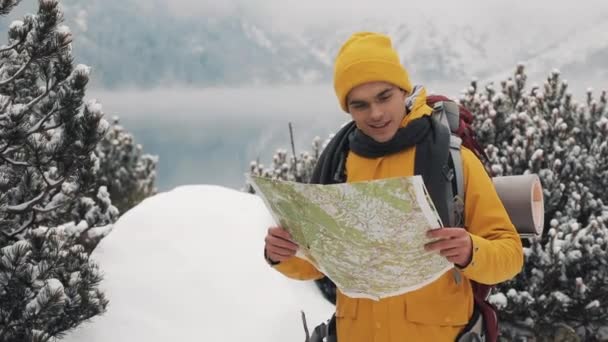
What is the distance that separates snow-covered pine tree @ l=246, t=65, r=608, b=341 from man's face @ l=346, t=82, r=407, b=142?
3.37 meters

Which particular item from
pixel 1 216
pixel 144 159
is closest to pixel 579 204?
pixel 1 216

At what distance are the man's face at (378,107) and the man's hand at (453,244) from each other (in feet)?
1.33

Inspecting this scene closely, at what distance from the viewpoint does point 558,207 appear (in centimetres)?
546

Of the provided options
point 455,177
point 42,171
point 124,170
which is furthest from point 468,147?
point 124,170

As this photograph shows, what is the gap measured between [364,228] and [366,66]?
492 mm

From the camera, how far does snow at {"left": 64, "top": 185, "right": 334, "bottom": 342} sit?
4062 mm

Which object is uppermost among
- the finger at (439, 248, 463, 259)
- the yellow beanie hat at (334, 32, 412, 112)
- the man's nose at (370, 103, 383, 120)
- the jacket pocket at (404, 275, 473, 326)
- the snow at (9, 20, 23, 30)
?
the snow at (9, 20, 23, 30)

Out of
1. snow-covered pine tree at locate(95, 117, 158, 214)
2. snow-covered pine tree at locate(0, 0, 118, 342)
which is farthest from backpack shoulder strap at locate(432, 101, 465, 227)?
snow-covered pine tree at locate(95, 117, 158, 214)

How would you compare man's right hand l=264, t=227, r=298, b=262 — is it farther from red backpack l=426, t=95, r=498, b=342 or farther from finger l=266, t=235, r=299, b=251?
red backpack l=426, t=95, r=498, b=342

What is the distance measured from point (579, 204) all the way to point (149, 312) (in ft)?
11.5

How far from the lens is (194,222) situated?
5.26 metres

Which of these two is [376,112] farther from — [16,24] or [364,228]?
[16,24]

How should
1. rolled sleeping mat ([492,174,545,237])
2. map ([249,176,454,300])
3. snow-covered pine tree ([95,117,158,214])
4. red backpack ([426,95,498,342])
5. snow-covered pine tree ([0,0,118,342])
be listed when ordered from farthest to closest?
snow-covered pine tree ([95,117,158,214]) < snow-covered pine tree ([0,0,118,342]) < rolled sleeping mat ([492,174,545,237]) < red backpack ([426,95,498,342]) < map ([249,176,454,300])

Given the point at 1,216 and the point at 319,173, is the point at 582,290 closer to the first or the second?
the point at 319,173
